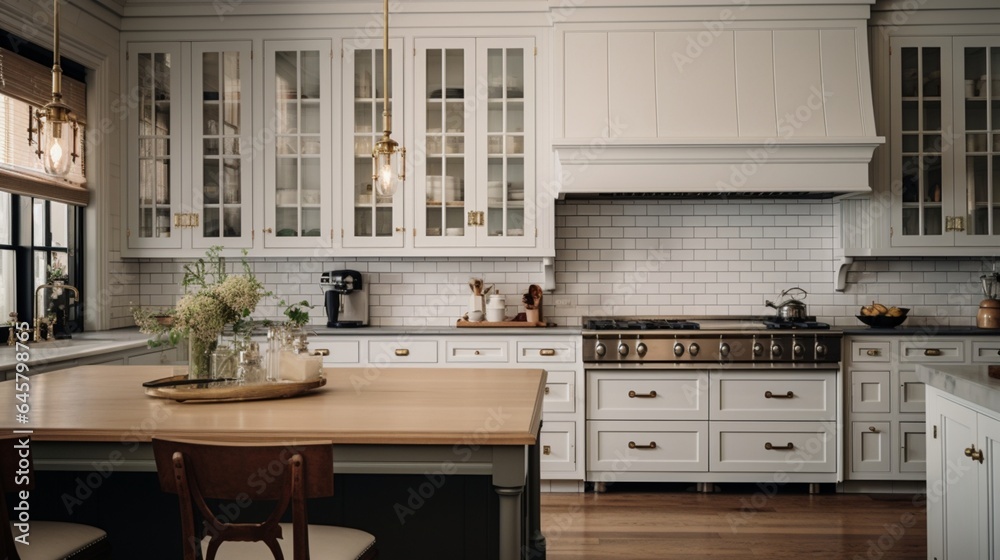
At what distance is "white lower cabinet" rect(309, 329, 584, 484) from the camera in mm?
4391

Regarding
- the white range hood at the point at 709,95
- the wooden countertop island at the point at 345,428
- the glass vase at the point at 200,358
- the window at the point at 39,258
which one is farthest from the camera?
the white range hood at the point at 709,95

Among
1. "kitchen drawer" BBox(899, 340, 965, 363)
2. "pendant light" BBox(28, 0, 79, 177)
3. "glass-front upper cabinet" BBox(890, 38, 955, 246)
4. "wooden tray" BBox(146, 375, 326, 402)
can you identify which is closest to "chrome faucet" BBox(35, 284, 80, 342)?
"wooden tray" BBox(146, 375, 326, 402)

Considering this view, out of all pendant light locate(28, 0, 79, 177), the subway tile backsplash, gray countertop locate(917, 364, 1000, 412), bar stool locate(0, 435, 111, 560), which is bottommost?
bar stool locate(0, 435, 111, 560)

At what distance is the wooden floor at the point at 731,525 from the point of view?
3.43 meters

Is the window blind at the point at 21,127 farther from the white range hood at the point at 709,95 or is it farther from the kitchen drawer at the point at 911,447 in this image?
the kitchen drawer at the point at 911,447

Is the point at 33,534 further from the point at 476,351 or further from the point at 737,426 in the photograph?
the point at 737,426

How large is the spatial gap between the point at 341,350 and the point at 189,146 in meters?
1.67

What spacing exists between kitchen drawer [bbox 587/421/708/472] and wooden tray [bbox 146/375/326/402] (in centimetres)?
237

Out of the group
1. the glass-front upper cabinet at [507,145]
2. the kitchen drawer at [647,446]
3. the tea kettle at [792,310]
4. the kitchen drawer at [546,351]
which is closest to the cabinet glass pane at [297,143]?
the glass-front upper cabinet at [507,145]

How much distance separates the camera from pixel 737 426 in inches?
170

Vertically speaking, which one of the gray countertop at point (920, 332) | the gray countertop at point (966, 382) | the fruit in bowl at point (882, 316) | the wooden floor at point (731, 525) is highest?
the fruit in bowl at point (882, 316)

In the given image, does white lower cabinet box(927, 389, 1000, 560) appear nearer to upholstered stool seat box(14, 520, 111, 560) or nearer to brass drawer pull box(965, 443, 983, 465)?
brass drawer pull box(965, 443, 983, 465)

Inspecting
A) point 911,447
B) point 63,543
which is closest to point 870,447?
point 911,447

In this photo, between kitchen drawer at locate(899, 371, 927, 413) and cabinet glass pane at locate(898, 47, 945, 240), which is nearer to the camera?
kitchen drawer at locate(899, 371, 927, 413)
